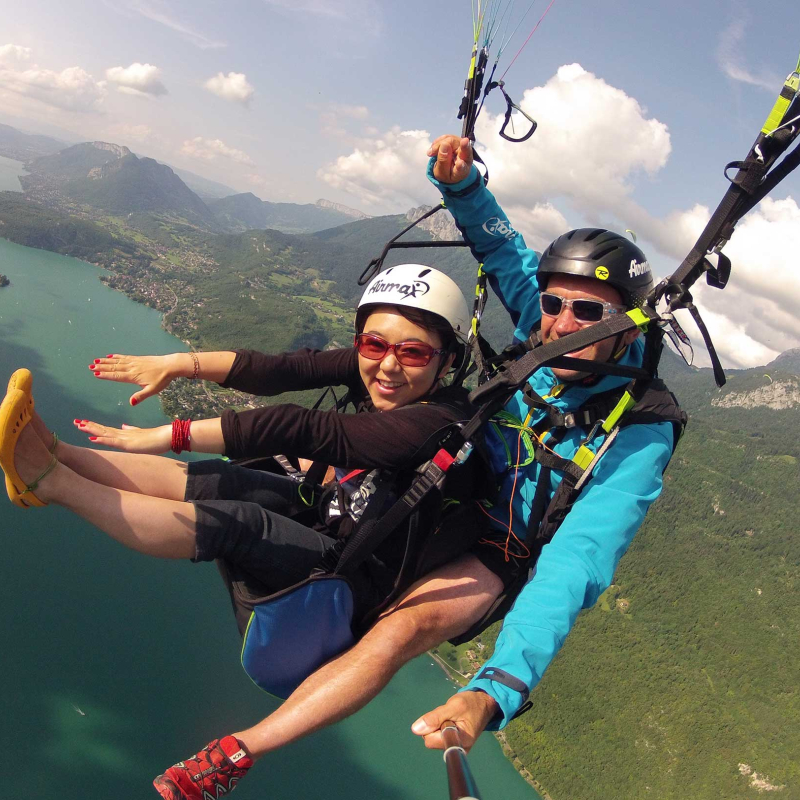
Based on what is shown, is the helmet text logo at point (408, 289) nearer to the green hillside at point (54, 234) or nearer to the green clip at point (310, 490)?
the green clip at point (310, 490)

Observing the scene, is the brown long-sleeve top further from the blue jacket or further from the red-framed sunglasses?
the blue jacket

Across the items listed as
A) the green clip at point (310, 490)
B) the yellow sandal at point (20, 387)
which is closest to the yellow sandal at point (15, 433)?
the yellow sandal at point (20, 387)

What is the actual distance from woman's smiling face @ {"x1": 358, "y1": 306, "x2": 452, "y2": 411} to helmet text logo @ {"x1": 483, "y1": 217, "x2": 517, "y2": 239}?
37.0 inches

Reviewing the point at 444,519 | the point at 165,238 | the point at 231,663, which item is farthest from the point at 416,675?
the point at 165,238

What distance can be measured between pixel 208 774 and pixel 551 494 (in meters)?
1.81

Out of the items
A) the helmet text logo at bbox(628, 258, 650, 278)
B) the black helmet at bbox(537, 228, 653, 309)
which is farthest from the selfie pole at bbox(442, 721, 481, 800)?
the helmet text logo at bbox(628, 258, 650, 278)

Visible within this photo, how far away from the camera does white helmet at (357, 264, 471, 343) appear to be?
8.05ft

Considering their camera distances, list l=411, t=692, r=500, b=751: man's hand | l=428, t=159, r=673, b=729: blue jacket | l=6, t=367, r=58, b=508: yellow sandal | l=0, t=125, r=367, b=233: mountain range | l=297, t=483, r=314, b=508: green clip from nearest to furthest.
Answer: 1. l=411, t=692, r=500, b=751: man's hand
2. l=428, t=159, r=673, b=729: blue jacket
3. l=6, t=367, r=58, b=508: yellow sandal
4. l=297, t=483, r=314, b=508: green clip
5. l=0, t=125, r=367, b=233: mountain range

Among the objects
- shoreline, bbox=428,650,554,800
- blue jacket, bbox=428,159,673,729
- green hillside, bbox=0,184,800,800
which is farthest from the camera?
green hillside, bbox=0,184,800,800

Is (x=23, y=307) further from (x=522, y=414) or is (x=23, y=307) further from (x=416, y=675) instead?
(x=522, y=414)

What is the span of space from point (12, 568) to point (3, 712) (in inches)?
273

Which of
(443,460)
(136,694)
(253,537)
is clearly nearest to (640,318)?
(443,460)

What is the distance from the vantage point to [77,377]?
39.2m

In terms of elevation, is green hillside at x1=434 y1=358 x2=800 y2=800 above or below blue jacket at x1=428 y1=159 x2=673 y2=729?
below
